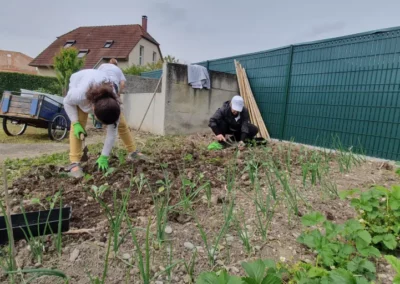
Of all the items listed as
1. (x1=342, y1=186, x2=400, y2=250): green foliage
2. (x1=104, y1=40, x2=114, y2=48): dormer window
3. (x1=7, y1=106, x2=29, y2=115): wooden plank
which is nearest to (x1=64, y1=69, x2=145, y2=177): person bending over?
(x1=342, y1=186, x2=400, y2=250): green foliage

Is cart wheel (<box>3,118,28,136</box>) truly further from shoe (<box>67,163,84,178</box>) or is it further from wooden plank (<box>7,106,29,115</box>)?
shoe (<box>67,163,84,178</box>)

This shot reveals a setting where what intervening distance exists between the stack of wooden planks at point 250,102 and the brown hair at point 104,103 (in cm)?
388

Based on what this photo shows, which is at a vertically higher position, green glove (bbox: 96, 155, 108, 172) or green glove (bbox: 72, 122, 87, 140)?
green glove (bbox: 72, 122, 87, 140)

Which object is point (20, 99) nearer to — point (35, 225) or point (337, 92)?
point (35, 225)

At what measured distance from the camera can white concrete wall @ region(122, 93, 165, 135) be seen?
611 centimetres

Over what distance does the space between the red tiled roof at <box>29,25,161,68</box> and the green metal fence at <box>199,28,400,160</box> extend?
1772cm

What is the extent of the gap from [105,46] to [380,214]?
78.9ft

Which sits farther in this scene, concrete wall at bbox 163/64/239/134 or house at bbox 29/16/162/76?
house at bbox 29/16/162/76

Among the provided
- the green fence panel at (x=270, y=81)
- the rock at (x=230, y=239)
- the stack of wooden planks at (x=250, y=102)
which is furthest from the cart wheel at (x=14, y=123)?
the rock at (x=230, y=239)

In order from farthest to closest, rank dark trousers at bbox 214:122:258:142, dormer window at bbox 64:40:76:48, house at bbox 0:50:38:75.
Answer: house at bbox 0:50:38:75 → dormer window at bbox 64:40:76:48 → dark trousers at bbox 214:122:258:142

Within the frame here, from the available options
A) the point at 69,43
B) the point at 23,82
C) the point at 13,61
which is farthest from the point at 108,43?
the point at 13,61

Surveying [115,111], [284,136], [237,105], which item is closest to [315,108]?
[284,136]

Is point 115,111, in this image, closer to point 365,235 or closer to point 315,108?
point 365,235

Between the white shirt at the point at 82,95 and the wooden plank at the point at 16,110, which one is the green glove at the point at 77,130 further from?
the wooden plank at the point at 16,110
